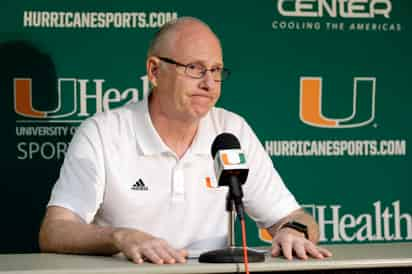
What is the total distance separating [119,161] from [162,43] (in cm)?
47

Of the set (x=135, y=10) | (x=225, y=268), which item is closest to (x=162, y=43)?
(x=135, y=10)

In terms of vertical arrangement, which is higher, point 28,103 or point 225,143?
point 28,103

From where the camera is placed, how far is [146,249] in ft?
8.11

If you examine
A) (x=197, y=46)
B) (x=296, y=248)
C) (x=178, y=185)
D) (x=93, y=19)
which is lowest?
(x=296, y=248)

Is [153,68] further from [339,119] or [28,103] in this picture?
[339,119]

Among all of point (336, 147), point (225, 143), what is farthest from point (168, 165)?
point (336, 147)

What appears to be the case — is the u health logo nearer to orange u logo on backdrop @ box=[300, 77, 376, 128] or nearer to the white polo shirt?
the white polo shirt

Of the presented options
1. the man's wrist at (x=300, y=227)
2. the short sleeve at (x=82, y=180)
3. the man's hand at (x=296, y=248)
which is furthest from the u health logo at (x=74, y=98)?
the man's hand at (x=296, y=248)

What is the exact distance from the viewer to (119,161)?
10.7 ft

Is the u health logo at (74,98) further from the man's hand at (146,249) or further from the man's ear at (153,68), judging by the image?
the man's hand at (146,249)

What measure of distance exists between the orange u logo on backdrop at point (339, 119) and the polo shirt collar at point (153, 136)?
2.45ft

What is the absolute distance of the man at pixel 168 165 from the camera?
3.21 metres

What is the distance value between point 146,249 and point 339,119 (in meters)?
1.85

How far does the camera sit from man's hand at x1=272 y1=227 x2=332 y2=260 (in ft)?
8.34
